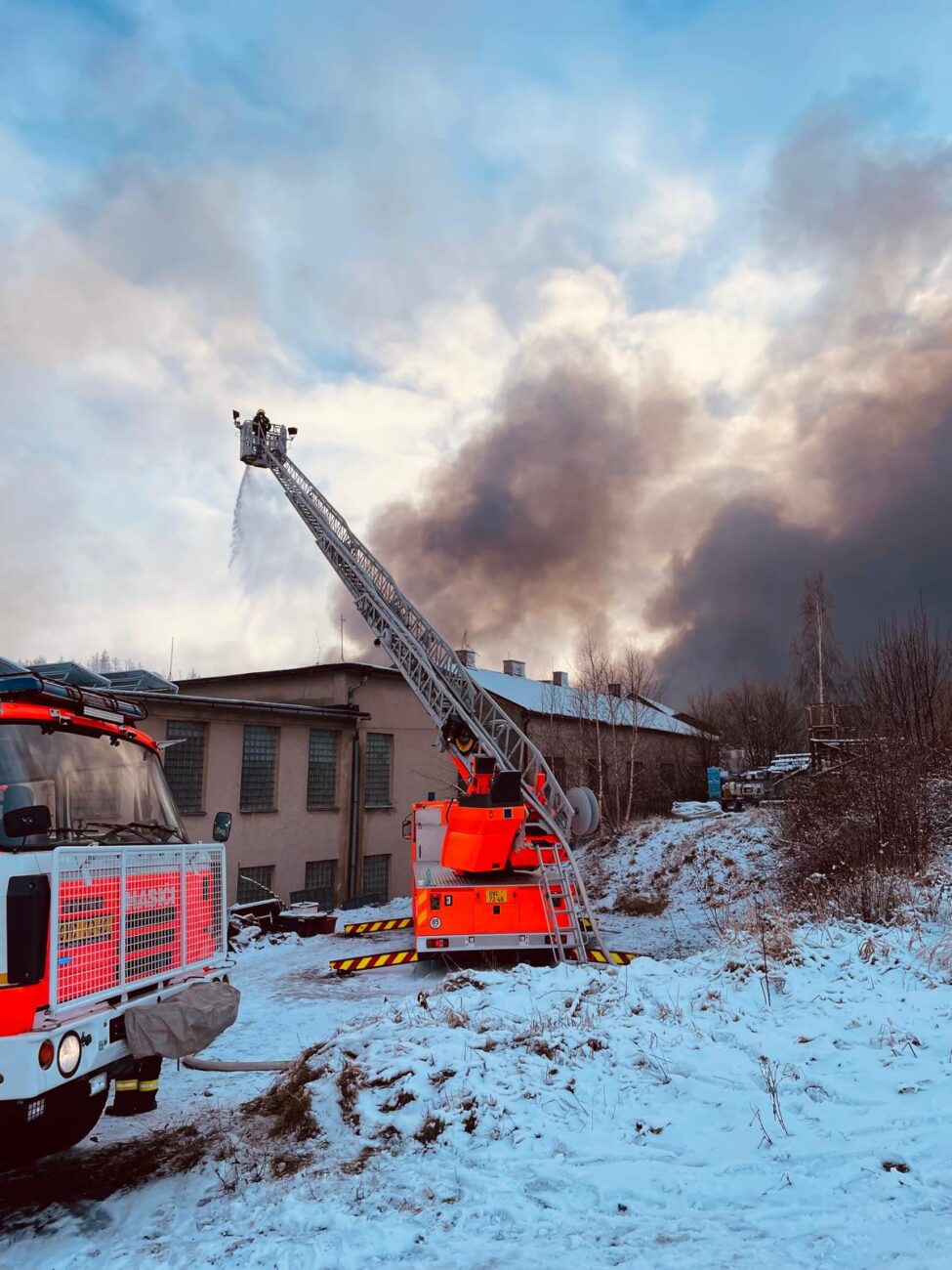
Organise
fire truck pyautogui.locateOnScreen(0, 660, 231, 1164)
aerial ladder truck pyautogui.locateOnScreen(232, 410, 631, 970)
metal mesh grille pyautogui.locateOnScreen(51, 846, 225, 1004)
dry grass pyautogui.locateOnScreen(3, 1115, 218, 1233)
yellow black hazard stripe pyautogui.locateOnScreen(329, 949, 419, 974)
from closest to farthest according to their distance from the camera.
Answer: fire truck pyautogui.locateOnScreen(0, 660, 231, 1164) < metal mesh grille pyautogui.locateOnScreen(51, 846, 225, 1004) < dry grass pyautogui.locateOnScreen(3, 1115, 218, 1233) < aerial ladder truck pyautogui.locateOnScreen(232, 410, 631, 970) < yellow black hazard stripe pyautogui.locateOnScreen(329, 949, 419, 974)

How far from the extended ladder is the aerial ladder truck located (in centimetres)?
3

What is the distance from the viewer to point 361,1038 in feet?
20.1

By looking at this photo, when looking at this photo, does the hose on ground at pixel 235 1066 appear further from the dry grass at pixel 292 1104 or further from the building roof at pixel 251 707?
the building roof at pixel 251 707

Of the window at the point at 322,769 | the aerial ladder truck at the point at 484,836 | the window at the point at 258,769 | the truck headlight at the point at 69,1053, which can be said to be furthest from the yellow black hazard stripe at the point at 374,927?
the truck headlight at the point at 69,1053

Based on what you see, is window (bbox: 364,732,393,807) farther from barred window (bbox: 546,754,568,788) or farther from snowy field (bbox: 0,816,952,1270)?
snowy field (bbox: 0,816,952,1270)

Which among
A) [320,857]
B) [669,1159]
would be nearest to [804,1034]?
[669,1159]

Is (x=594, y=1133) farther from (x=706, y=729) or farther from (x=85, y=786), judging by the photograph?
(x=706, y=729)

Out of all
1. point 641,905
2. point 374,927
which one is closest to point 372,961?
point 374,927

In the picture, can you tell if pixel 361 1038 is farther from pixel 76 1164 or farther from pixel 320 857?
pixel 320 857

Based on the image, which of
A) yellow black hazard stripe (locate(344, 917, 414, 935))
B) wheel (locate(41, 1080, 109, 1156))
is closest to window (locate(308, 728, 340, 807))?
yellow black hazard stripe (locate(344, 917, 414, 935))

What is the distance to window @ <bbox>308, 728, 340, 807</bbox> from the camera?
21.5 m

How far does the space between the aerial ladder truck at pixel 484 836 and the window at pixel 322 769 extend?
21.4 ft

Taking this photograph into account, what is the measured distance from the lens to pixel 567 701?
35.1 m

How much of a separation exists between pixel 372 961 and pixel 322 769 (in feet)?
30.9
